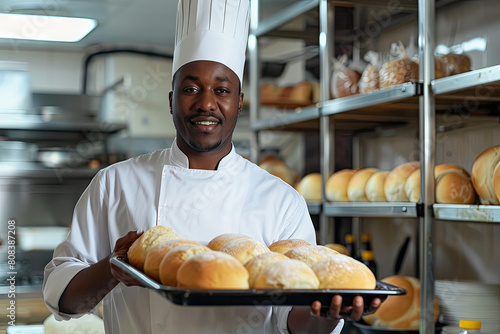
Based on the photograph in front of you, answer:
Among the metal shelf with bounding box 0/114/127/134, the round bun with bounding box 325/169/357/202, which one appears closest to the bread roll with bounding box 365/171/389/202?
the round bun with bounding box 325/169/357/202

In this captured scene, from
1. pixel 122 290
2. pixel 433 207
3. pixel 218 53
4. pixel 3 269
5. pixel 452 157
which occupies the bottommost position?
pixel 3 269

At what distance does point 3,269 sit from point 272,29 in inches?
70.3

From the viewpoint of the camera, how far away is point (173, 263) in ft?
3.13

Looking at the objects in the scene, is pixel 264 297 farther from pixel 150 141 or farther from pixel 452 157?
pixel 150 141

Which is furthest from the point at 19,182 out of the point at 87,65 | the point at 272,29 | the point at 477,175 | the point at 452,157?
the point at 477,175

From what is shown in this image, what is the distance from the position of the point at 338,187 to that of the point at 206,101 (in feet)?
4.09

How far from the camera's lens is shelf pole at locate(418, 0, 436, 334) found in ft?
6.12

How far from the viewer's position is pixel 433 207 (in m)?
1.88

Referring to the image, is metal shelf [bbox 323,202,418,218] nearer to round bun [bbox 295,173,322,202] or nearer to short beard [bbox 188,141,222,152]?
round bun [bbox 295,173,322,202]

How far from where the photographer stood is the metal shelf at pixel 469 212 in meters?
1.64

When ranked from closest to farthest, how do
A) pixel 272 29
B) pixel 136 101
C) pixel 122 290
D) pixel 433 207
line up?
pixel 122 290
pixel 433 207
pixel 272 29
pixel 136 101

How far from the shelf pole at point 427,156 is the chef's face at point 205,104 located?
31.1 inches

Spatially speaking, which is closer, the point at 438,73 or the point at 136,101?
the point at 438,73

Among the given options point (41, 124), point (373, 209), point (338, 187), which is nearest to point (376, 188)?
point (373, 209)
